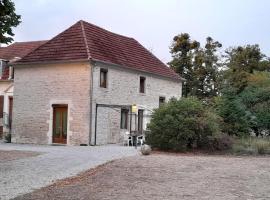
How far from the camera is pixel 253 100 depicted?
3384cm

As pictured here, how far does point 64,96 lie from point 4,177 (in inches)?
648

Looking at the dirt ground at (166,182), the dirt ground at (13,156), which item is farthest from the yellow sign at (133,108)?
the dirt ground at (166,182)

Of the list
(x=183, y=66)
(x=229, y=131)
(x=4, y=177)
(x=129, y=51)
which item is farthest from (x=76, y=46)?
(x=183, y=66)

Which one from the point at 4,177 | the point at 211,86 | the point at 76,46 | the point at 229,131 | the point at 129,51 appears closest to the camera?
the point at 4,177

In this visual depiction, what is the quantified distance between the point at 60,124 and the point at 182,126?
9.92m

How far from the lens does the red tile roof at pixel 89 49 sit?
31328mm

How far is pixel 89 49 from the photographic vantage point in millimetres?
30938

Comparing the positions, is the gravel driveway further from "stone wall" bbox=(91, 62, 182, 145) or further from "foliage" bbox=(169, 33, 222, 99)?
"foliage" bbox=(169, 33, 222, 99)

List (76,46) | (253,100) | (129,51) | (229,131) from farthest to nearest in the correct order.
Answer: (129,51), (253,100), (76,46), (229,131)

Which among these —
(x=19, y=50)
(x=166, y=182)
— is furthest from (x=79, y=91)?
(x=166, y=182)

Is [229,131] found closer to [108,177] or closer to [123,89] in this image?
[123,89]

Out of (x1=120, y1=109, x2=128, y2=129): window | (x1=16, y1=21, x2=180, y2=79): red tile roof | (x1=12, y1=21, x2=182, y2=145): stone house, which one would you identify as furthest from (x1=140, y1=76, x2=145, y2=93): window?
(x1=120, y1=109, x2=128, y2=129): window

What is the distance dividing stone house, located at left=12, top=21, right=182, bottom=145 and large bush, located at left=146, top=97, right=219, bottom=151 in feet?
20.2

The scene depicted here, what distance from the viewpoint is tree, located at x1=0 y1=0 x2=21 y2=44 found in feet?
52.9
